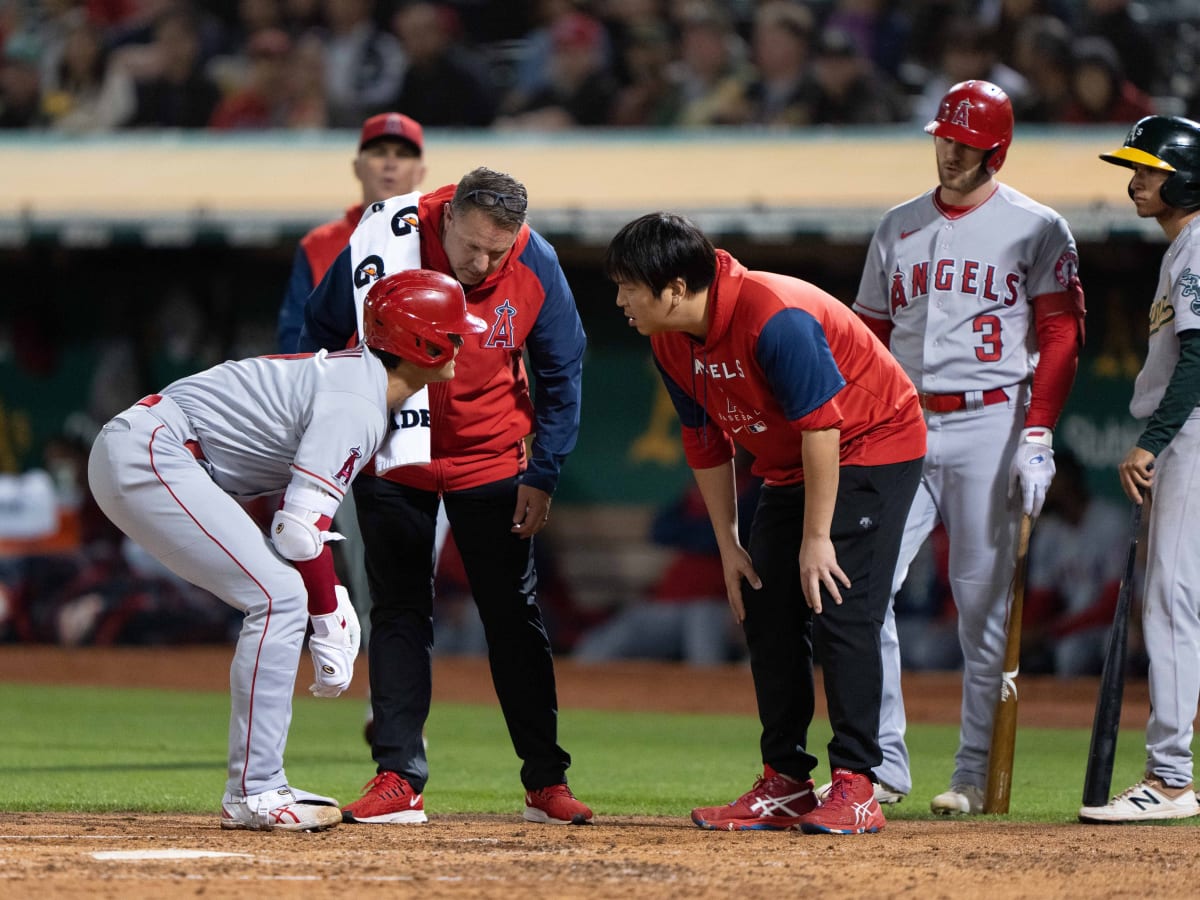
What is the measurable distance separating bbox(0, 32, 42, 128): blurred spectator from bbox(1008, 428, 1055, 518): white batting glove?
11.1 metres

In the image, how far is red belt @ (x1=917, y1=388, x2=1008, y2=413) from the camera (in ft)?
18.0

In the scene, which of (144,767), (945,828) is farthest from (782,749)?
(144,767)

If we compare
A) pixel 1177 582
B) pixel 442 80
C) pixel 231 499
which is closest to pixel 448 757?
pixel 231 499

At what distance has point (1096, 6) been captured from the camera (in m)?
12.3

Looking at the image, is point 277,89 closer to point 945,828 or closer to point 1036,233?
point 1036,233

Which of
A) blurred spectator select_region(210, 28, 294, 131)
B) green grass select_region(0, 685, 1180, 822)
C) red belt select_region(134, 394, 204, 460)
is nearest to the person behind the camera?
red belt select_region(134, 394, 204, 460)

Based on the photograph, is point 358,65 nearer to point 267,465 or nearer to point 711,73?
point 711,73

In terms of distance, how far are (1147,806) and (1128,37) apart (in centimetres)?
840

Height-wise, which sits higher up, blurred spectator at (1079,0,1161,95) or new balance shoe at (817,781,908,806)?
blurred spectator at (1079,0,1161,95)

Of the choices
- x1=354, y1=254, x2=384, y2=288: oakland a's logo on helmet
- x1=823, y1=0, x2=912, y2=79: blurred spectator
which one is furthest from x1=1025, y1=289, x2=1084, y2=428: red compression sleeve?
x1=823, y1=0, x2=912, y2=79: blurred spectator

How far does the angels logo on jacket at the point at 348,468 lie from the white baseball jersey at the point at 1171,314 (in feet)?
7.95

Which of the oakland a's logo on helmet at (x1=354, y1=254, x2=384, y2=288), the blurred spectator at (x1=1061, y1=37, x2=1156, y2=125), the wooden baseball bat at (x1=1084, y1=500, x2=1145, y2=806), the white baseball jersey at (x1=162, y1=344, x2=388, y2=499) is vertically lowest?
the wooden baseball bat at (x1=1084, y1=500, x2=1145, y2=806)

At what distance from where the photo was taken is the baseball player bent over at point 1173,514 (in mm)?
4996

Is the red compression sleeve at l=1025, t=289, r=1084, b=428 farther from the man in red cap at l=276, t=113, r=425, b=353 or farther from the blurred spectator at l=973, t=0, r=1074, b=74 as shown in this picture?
the blurred spectator at l=973, t=0, r=1074, b=74
